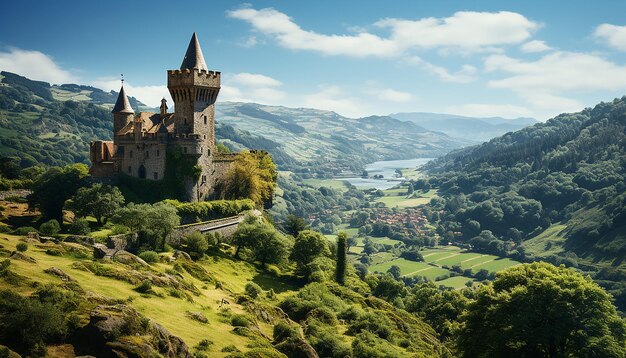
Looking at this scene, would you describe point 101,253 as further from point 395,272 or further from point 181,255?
point 395,272

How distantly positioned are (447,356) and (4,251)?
150 feet

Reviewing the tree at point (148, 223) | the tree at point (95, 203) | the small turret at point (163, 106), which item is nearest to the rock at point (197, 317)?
the tree at point (148, 223)

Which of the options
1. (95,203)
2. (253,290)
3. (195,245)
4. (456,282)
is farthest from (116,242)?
(456,282)

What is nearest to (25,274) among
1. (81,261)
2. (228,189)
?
(81,261)

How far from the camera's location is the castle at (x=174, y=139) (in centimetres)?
8331

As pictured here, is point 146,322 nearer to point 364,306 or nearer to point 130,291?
point 130,291

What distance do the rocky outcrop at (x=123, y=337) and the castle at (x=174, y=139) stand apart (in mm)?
49392

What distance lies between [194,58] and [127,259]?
40357 millimetres

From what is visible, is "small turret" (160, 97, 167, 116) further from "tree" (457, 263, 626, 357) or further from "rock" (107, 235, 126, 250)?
"tree" (457, 263, 626, 357)

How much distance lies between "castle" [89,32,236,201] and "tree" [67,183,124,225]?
34.0 ft

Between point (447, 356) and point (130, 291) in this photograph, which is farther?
point (447, 356)

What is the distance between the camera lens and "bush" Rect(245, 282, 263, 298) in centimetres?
6331

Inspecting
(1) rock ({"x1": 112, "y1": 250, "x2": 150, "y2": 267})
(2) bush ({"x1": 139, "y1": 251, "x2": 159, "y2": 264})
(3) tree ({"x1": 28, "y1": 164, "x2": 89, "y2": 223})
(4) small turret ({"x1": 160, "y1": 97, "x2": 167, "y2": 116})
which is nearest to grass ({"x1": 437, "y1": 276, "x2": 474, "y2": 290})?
(4) small turret ({"x1": 160, "y1": 97, "x2": 167, "y2": 116})

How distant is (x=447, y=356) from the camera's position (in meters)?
61.2
